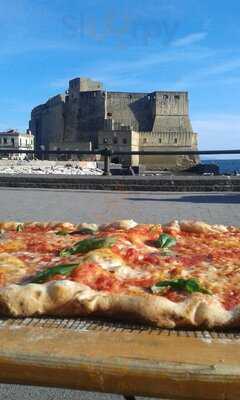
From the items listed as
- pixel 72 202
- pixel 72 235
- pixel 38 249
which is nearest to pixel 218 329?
pixel 38 249

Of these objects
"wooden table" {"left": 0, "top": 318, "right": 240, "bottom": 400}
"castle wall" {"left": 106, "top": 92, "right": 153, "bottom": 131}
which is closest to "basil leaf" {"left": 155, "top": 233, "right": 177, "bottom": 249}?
"wooden table" {"left": 0, "top": 318, "right": 240, "bottom": 400}

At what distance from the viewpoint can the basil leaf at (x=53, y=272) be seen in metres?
1.62

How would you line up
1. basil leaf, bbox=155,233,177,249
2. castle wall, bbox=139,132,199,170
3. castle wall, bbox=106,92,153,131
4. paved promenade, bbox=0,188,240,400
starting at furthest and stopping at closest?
1. castle wall, bbox=106,92,153,131
2. castle wall, bbox=139,132,199,170
3. paved promenade, bbox=0,188,240,400
4. basil leaf, bbox=155,233,177,249

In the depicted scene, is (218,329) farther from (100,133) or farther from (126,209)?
(100,133)

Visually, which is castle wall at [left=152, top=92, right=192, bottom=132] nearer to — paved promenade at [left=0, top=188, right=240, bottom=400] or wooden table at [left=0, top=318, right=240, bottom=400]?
paved promenade at [left=0, top=188, right=240, bottom=400]

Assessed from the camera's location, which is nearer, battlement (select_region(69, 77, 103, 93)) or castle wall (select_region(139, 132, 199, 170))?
castle wall (select_region(139, 132, 199, 170))

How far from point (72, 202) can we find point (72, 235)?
8061 mm

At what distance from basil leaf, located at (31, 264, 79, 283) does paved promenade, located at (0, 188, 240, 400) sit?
5951 mm

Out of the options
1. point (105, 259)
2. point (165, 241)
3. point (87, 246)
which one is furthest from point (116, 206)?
point (105, 259)

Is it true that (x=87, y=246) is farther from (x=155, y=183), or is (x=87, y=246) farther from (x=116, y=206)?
(x=155, y=183)

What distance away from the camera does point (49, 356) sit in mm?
1216

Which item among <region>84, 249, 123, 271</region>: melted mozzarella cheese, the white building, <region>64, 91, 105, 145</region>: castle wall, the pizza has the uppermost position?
<region>64, 91, 105, 145</region>: castle wall

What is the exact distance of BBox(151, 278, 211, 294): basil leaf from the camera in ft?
5.01

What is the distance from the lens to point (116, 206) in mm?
9641
